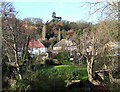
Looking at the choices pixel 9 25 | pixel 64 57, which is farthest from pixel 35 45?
pixel 64 57

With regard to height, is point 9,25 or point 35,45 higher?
point 9,25

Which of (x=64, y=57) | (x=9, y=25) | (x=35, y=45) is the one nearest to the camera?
(x=9, y=25)

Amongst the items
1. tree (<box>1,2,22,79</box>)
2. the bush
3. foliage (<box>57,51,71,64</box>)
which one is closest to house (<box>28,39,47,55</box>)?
the bush

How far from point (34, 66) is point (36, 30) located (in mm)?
1839

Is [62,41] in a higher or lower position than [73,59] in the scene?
higher

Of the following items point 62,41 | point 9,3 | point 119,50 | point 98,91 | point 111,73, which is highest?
point 9,3

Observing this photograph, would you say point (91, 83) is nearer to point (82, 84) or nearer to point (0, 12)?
point (82, 84)

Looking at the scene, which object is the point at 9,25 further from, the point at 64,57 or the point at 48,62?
the point at 64,57

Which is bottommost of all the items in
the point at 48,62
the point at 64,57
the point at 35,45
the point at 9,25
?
the point at 48,62

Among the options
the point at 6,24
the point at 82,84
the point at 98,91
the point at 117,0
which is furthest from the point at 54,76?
the point at 117,0

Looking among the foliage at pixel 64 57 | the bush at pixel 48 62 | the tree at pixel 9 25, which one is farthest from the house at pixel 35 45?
the foliage at pixel 64 57

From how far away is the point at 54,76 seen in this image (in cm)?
697

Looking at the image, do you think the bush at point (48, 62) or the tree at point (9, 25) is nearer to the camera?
the tree at point (9, 25)

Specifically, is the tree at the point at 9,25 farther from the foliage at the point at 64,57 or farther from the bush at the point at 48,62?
the foliage at the point at 64,57
